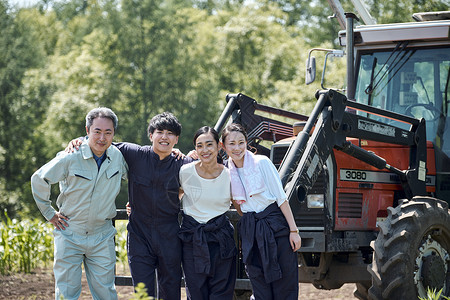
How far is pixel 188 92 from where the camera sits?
115 ft

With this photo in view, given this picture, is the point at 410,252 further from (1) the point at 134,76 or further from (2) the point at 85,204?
(1) the point at 134,76

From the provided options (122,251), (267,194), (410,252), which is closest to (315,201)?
(410,252)

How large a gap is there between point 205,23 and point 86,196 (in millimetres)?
36617

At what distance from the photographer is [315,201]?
6520 millimetres

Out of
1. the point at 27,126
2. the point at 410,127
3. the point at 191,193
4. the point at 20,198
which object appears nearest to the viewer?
the point at 191,193

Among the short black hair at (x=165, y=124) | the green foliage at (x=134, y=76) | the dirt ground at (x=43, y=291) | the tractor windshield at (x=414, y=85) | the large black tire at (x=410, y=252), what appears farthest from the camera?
the green foliage at (x=134, y=76)

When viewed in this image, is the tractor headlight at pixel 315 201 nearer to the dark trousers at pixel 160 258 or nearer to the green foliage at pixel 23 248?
the dark trousers at pixel 160 258

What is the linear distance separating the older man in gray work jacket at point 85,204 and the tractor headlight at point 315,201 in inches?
80.8

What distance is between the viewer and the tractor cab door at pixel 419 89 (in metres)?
7.36

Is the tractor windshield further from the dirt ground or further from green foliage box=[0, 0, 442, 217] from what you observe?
green foliage box=[0, 0, 442, 217]

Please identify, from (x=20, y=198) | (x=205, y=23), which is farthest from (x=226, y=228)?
(x=205, y=23)

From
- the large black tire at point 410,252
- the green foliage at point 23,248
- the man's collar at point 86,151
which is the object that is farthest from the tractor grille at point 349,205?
the green foliage at point 23,248

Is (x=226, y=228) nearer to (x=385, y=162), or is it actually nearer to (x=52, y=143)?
(x=385, y=162)

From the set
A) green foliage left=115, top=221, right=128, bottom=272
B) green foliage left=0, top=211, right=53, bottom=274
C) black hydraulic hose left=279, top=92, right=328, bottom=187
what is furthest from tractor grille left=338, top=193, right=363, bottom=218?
green foliage left=0, top=211, right=53, bottom=274
